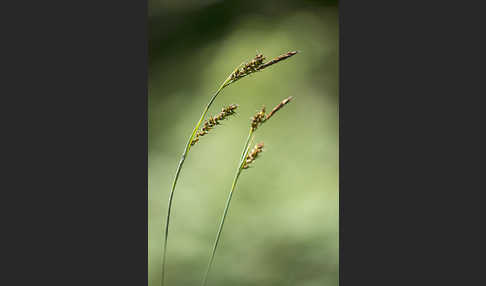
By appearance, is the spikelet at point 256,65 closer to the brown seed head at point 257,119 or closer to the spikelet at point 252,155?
the brown seed head at point 257,119

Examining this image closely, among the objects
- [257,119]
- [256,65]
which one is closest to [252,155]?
[257,119]

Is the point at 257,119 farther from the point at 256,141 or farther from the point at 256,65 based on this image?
the point at 256,141

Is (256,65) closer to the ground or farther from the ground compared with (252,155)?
farther from the ground

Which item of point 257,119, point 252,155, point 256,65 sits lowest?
point 252,155

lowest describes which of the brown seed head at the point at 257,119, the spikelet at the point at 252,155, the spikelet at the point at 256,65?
the spikelet at the point at 252,155

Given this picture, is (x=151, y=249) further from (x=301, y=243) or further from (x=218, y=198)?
(x=301, y=243)

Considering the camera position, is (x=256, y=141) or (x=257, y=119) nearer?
(x=257, y=119)

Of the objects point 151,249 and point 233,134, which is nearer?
point 151,249

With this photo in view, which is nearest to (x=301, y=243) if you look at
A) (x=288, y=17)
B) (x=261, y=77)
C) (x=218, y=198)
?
(x=218, y=198)

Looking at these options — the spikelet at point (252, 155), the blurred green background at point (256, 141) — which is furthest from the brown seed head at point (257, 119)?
the blurred green background at point (256, 141)
